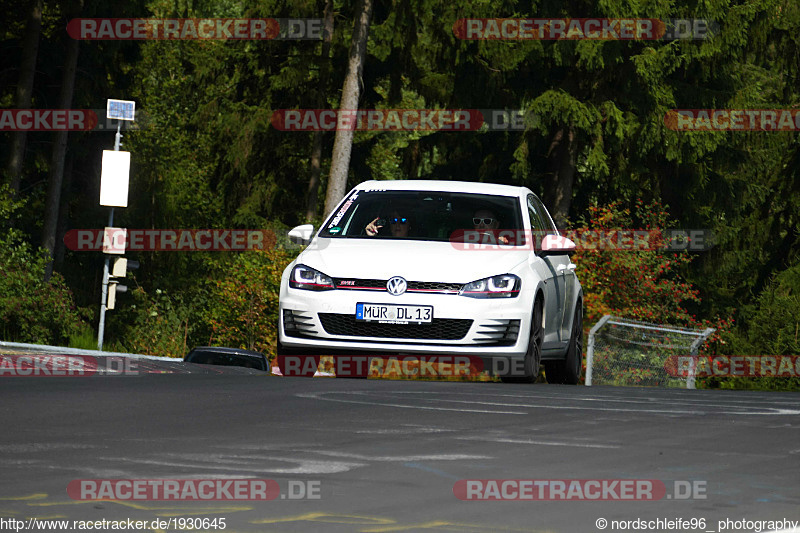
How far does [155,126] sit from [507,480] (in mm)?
56415

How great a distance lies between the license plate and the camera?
39.0ft

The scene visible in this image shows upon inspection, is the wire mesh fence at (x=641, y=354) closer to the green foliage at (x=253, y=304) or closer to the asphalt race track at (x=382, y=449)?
the asphalt race track at (x=382, y=449)

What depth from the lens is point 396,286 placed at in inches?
468

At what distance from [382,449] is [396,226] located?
590cm

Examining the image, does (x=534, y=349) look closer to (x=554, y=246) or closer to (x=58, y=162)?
(x=554, y=246)

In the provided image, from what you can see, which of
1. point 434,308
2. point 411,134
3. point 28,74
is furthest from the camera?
point 411,134

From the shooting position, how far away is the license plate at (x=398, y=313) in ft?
39.0

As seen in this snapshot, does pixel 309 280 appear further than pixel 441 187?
No

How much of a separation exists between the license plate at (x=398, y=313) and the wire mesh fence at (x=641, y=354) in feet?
33.4

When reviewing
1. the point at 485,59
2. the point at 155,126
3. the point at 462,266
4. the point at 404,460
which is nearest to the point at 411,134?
the point at 155,126

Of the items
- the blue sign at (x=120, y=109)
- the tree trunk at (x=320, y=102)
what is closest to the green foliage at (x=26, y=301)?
the blue sign at (x=120, y=109)

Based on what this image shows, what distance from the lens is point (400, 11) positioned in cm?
3744

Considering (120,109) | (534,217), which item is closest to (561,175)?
(120,109)

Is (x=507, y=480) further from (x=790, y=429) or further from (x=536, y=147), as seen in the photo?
(x=536, y=147)
